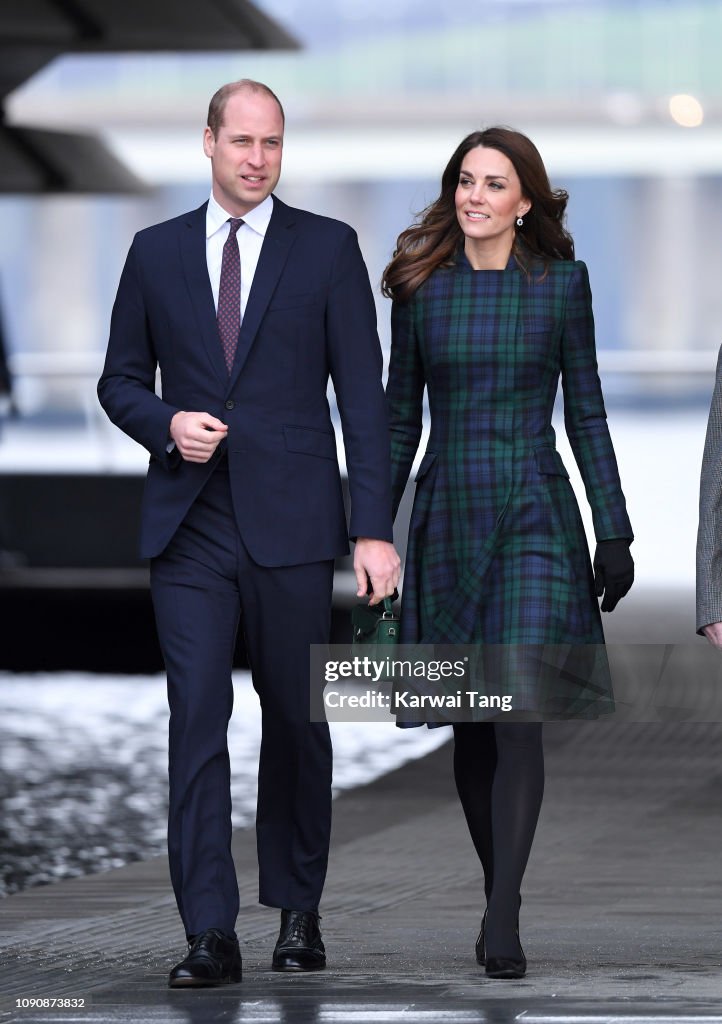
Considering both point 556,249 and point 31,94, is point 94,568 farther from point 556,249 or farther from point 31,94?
point 556,249

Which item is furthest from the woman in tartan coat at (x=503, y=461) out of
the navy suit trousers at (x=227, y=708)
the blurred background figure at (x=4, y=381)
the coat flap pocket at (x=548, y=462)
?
the blurred background figure at (x=4, y=381)

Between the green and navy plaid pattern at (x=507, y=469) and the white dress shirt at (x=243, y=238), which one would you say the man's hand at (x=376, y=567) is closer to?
the green and navy plaid pattern at (x=507, y=469)

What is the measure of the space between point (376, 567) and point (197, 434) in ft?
1.49

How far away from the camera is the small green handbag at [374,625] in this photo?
175 inches

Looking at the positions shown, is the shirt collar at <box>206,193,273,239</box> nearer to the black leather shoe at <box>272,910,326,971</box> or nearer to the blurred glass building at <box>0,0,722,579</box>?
the black leather shoe at <box>272,910,326,971</box>

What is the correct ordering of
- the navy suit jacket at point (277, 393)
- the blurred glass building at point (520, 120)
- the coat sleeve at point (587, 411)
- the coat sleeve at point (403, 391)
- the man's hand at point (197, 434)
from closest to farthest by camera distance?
1. the man's hand at point (197, 434)
2. the navy suit jacket at point (277, 393)
3. the coat sleeve at point (587, 411)
4. the coat sleeve at point (403, 391)
5. the blurred glass building at point (520, 120)

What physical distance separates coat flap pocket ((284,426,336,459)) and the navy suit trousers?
15 centimetres

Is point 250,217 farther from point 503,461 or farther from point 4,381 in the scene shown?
point 4,381

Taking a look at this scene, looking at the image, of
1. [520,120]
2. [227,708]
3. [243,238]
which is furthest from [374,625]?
[520,120]

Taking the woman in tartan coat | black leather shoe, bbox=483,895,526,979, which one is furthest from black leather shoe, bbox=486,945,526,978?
the woman in tartan coat

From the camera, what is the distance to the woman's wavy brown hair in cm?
456

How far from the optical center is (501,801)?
434 centimetres

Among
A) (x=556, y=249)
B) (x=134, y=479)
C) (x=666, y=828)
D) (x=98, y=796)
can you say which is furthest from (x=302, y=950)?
(x=134, y=479)

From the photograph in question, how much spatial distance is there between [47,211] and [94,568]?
102 inches
